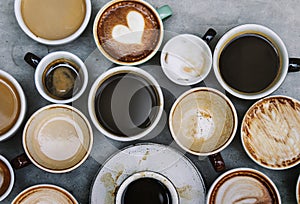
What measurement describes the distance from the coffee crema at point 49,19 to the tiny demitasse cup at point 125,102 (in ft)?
0.68

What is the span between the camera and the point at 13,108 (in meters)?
1.62

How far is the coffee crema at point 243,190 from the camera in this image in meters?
1.62

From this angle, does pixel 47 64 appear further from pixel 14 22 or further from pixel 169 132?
pixel 169 132

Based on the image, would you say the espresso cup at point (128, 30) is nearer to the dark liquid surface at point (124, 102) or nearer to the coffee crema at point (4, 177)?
the dark liquid surface at point (124, 102)

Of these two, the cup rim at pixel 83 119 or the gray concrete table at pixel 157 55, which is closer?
the cup rim at pixel 83 119

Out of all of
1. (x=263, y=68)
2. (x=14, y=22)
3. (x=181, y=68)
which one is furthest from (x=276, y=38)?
(x=14, y=22)

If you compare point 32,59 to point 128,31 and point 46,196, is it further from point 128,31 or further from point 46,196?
point 46,196

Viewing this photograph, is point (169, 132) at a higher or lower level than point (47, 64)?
lower

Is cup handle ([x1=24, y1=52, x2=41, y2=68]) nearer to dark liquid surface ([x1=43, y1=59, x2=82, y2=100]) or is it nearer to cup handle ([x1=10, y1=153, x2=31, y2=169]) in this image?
dark liquid surface ([x1=43, y1=59, x2=82, y2=100])

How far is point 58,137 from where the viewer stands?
163 centimetres

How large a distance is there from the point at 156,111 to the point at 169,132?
0.35 feet

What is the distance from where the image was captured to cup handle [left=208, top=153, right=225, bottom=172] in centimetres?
159

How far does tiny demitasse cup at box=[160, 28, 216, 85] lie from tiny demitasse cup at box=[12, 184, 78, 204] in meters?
0.51

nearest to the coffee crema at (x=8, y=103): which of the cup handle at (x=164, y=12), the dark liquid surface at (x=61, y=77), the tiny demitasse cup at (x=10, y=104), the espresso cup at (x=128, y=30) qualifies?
the tiny demitasse cup at (x=10, y=104)
